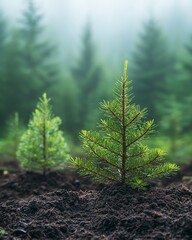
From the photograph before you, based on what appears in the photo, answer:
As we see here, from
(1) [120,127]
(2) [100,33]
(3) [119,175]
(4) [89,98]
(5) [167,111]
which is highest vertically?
(2) [100,33]

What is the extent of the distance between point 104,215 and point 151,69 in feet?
119

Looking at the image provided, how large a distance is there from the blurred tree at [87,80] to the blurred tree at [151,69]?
4.12 m

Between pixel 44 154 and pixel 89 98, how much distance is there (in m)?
37.3

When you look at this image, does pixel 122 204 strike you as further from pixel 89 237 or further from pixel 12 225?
pixel 12 225

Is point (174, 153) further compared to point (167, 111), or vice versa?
point (167, 111)

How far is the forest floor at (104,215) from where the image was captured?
381 centimetres

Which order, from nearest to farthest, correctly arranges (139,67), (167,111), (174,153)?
1. (174,153)
2. (167,111)
3. (139,67)

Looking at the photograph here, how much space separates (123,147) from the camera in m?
4.74

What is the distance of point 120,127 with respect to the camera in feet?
15.5

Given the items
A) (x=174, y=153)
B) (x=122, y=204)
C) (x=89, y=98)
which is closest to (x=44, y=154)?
(x=122, y=204)

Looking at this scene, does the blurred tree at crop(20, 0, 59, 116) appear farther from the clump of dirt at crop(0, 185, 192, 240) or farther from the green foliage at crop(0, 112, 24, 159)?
the clump of dirt at crop(0, 185, 192, 240)

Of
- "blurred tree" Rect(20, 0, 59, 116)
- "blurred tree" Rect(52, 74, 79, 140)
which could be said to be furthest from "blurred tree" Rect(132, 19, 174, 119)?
"blurred tree" Rect(20, 0, 59, 116)

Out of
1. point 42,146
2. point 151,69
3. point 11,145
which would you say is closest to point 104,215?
point 42,146

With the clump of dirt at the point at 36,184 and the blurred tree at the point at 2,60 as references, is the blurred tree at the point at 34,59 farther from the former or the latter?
the clump of dirt at the point at 36,184
